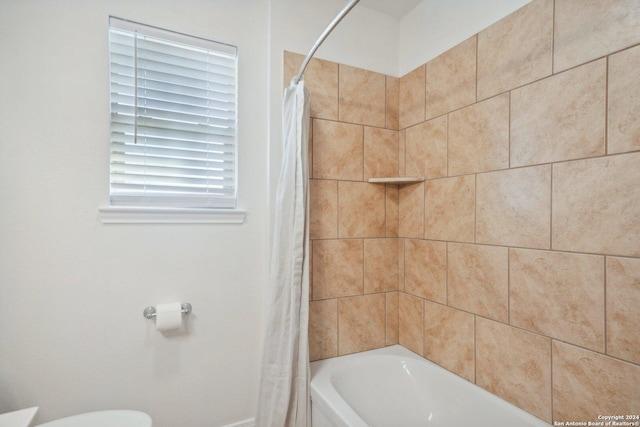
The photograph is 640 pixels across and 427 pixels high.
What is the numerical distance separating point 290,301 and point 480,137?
3.90 ft

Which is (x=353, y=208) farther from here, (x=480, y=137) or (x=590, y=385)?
(x=590, y=385)

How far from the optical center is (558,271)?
115 cm

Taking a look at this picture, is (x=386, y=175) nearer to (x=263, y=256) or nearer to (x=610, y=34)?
(x=263, y=256)

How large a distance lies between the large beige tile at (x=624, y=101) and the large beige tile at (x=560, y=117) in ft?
0.08

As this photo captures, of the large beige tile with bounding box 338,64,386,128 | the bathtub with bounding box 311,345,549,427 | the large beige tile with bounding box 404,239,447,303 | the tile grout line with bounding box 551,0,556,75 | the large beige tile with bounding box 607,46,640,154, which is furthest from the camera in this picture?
the large beige tile with bounding box 338,64,386,128

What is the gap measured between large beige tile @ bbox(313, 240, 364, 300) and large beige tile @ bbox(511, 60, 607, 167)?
2.99ft

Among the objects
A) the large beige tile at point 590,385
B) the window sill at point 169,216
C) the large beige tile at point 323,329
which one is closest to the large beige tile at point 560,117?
the large beige tile at point 590,385

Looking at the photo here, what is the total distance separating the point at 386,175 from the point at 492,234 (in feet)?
2.34

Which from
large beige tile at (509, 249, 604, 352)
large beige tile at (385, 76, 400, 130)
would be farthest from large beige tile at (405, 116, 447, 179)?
large beige tile at (509, 249, 604, 352)

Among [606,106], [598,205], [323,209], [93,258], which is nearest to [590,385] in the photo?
[598,205]

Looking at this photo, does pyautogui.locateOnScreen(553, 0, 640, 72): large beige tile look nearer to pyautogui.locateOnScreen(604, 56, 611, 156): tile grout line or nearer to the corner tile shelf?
pyautogui.locateOnScreen(604, 56, 611, 156): tile grout line

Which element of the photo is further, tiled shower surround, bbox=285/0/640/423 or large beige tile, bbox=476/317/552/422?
large beige tile, bbox=476/317/552/422

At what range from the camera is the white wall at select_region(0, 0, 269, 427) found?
3.99 ft

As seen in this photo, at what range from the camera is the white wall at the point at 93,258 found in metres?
1.22
